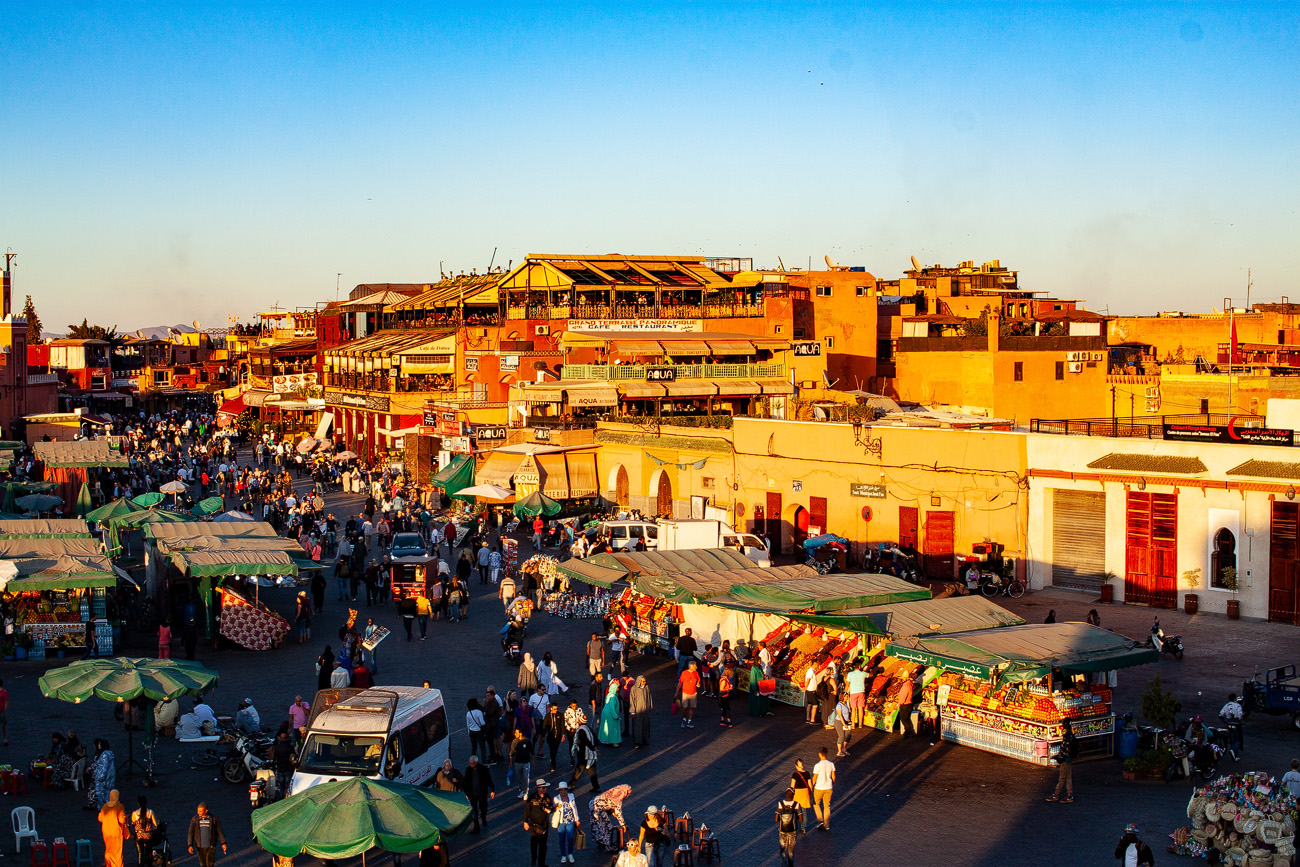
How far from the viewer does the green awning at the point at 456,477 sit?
41.5m

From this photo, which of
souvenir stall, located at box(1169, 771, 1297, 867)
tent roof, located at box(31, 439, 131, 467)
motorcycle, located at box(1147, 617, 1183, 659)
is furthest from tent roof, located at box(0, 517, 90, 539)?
souvenir stall, located at box(1169, 771, 1297, 867)

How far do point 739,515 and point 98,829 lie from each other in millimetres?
24049

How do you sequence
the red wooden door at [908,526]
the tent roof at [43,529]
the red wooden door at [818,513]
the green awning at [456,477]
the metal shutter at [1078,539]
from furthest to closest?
1. the green awning at [456,477]
2. the red wooden door at [818,513]
3. the red wooden door at [908,526]
4. the metal shutter at [1078,539]
5. the tent roof at [43,529]

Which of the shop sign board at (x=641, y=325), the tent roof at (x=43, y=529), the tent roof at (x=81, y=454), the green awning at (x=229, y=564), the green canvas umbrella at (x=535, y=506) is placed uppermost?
the shop sign board at (x=641, y=325)

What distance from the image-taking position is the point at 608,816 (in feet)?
47.9

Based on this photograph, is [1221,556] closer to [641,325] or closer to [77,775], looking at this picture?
[77,775]

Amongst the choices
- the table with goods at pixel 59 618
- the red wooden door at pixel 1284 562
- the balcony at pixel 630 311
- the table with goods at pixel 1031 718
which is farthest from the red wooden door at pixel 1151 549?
the balcony at pixel 630 311

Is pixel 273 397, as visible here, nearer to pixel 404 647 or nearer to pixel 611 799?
pixel 404 647

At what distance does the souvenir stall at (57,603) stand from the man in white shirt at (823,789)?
14.0m

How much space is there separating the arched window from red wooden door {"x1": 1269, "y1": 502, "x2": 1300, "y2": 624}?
33.3 inches

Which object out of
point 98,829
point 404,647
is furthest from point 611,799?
point 404,647

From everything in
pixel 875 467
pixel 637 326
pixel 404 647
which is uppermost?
pixel 637 326

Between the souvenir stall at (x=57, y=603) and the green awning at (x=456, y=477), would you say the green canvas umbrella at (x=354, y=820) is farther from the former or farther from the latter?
the green awning at (x=456, y=477)

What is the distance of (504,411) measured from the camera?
50219 millimetres
